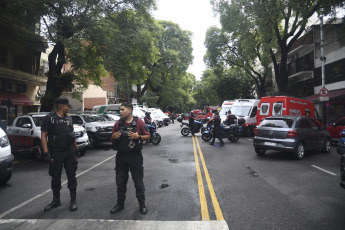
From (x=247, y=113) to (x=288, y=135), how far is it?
9832 millimetres

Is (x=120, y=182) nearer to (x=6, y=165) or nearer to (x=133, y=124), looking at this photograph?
(x=133, y=124)

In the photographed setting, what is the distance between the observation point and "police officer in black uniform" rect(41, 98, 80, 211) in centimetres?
459

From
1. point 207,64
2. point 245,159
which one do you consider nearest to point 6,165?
point 245,159

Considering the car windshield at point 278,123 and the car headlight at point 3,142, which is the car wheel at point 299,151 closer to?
the car windshield at point 278,123

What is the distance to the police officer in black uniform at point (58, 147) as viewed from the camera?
4.59m

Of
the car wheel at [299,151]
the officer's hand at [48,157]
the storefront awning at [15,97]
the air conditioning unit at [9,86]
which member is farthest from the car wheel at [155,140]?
the air conditioning unit at [9,86]

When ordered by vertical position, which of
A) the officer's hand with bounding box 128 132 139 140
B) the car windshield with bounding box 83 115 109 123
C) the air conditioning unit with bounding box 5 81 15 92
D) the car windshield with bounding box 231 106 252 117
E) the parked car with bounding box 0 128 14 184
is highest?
the air conditioning unit with bounding box 5 81 15 92

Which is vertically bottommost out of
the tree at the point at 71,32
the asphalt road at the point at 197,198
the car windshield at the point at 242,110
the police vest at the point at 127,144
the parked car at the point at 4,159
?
the asphalt road at the point at 197,198

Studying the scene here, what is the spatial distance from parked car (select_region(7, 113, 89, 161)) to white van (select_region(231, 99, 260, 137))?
11.2 m

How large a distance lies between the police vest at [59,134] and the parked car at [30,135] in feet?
18.5

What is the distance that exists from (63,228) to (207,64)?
33669 millimetres

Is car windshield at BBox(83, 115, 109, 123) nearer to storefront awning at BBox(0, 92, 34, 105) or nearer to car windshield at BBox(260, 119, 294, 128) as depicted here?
storefront awning at BBox(0, 92, 34, 105)

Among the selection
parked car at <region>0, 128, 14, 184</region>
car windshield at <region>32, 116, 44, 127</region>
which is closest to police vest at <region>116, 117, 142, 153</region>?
parked car at <region>0, 128, 14, 184</region>

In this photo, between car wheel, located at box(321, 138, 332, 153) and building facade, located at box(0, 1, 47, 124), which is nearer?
car wheel, located at box(321, 138, 332, 153)
